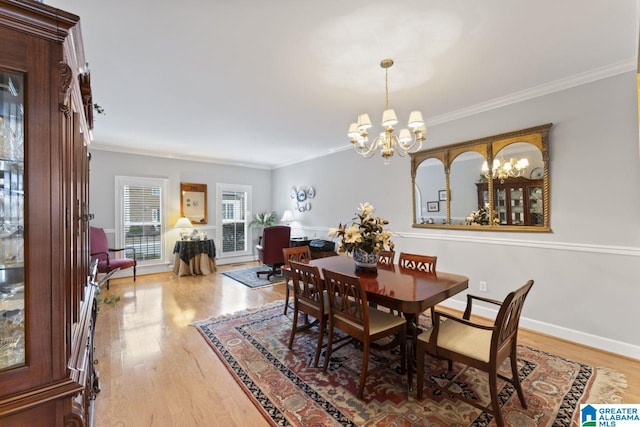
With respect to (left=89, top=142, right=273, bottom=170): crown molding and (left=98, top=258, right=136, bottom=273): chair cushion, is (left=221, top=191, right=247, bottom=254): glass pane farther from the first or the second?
(left=98, top=258, right=136, bottom=273): chair cushion

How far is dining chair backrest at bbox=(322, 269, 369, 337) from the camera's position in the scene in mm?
1941

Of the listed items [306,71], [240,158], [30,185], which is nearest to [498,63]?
[306,71]

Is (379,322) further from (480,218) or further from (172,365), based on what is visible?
(480,218)

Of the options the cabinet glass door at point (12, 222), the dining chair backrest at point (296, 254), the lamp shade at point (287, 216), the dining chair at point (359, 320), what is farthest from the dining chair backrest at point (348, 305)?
the lamp shade at point (287, 216)

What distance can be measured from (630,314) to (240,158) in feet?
21.3

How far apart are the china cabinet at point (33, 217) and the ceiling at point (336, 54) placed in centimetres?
117

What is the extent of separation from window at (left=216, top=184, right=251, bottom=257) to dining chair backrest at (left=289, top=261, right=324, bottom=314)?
15.2 feet

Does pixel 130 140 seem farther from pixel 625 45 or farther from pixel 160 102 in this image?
pixel 625 45

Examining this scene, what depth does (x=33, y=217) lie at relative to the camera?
831 millimetres

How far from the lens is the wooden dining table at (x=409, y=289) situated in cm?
186

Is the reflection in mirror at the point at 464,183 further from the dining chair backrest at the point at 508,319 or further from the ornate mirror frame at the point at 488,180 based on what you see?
the dining chair backrest at the point at 508,319

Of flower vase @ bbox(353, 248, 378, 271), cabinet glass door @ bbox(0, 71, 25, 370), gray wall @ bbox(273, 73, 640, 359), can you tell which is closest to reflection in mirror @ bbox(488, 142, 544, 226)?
gray wall @ bbox(273, 73, 640, 359)

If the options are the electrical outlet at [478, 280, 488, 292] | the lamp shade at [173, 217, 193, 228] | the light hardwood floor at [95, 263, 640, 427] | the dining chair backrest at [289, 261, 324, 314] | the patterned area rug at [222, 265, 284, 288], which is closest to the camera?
the light hardwood floor at [95, 263, 640, 427]

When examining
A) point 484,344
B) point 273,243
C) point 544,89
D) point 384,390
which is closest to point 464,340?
point 484,344
